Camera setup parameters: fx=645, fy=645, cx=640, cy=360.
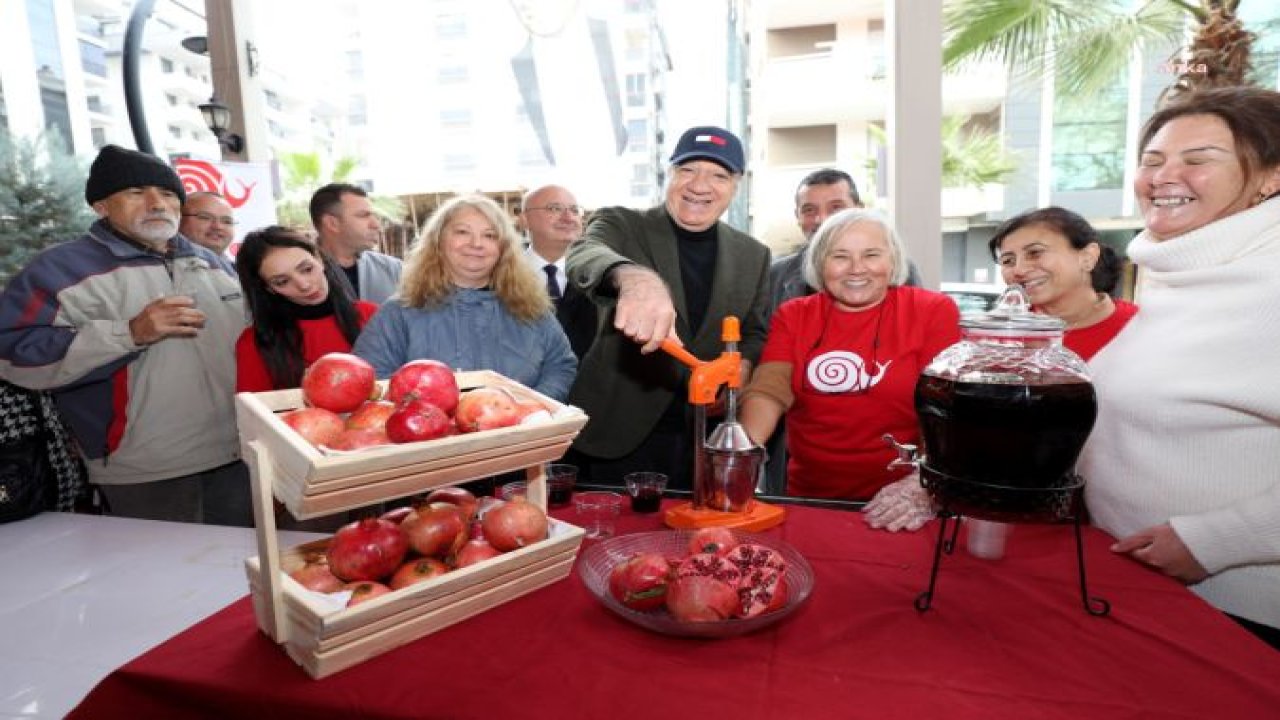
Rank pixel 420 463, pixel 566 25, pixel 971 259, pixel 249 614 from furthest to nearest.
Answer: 1. pixel 971 259
2. pixel 566 25
3. pixel 249 614
4. pixel 420 463

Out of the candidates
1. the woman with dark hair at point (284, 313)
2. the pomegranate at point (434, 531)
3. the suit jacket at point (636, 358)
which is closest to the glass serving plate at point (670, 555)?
the pomegranate at point (434, 531)

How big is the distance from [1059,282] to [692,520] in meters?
1.76

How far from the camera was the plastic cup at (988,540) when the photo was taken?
1218 mm

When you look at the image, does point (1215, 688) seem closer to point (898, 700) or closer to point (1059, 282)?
point (898, 700)

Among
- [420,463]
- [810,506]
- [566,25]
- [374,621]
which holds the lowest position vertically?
[810,506]

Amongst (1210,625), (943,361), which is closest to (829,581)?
(943,361)

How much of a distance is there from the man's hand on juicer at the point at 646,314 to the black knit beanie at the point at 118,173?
2281 mm

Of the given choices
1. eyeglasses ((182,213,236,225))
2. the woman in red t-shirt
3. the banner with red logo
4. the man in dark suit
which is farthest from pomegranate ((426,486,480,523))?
the banner with red logo

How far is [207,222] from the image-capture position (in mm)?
3262

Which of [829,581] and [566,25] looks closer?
[829,581]

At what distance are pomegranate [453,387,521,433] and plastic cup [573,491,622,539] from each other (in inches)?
16.2

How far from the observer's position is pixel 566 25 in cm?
523

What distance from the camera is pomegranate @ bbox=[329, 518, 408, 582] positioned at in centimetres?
101

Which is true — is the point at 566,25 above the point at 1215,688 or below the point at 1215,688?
above
